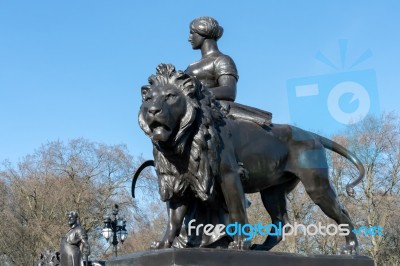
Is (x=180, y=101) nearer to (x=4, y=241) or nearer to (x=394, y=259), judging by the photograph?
(x=394, y=259)

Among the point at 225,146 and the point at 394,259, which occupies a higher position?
the point at 225,146

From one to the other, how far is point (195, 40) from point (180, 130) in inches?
61.0

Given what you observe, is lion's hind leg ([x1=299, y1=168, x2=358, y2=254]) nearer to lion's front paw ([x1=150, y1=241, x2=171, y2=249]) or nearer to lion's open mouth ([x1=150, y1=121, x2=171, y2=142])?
lion's front paw ([x1=150, y1=241, x2=171, y2=249])

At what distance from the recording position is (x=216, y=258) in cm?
453

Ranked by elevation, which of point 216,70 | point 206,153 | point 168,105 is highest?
point 216,70

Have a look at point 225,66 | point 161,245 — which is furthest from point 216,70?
point 161,245

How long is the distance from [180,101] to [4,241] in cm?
2813

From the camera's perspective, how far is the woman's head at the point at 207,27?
591 centimetres

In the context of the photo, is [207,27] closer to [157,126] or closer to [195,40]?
[195,40]

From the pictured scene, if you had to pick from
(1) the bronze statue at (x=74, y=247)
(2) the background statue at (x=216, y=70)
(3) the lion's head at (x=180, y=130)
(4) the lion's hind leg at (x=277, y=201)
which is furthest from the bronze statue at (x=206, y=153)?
(1) the bronze statue at (x=74, y=247)

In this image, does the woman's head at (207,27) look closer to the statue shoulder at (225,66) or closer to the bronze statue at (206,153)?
the statue shoulder at (225,66)

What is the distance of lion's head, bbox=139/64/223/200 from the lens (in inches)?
182

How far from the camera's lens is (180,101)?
4.72m

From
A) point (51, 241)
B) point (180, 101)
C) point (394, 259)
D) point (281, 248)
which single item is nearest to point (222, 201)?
point (180, 101)
